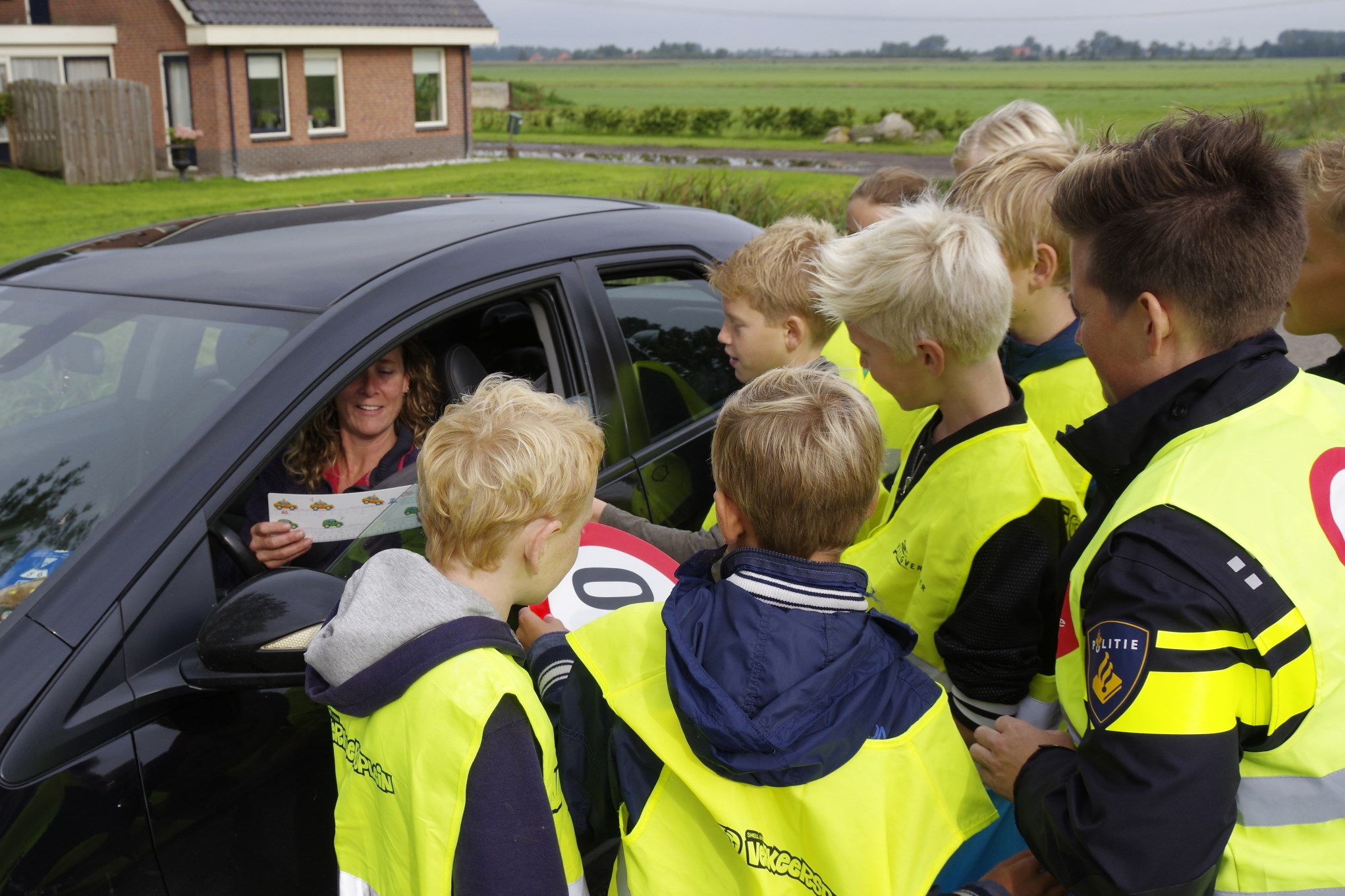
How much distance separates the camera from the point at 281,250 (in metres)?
2.61

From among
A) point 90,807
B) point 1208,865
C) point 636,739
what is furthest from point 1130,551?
point 90,807

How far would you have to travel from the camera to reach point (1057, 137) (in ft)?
11.5

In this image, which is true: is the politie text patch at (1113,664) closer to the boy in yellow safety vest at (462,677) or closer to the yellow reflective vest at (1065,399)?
the boy in yellow safety vest at (462,677)

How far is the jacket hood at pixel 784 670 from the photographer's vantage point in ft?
4.81

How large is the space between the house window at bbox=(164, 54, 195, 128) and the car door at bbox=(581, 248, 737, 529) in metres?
25.1

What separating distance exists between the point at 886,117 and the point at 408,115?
25.6m

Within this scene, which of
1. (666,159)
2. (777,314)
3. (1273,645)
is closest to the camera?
(1273,645)

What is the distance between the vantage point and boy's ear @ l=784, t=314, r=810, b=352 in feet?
9.30

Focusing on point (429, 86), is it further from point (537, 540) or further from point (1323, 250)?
point (537, 540)

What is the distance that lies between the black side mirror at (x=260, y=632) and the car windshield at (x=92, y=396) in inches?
12.9

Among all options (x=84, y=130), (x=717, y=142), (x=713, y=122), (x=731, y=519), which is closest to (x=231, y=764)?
(x=731, y=519)

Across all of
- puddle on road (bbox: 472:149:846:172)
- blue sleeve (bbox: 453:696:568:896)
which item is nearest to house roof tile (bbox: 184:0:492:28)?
puddle on road (bbox: 472:149:846:172)

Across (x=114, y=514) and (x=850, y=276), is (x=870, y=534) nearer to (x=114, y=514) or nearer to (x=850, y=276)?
(x=850, y=276)

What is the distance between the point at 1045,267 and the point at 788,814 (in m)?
1.70
